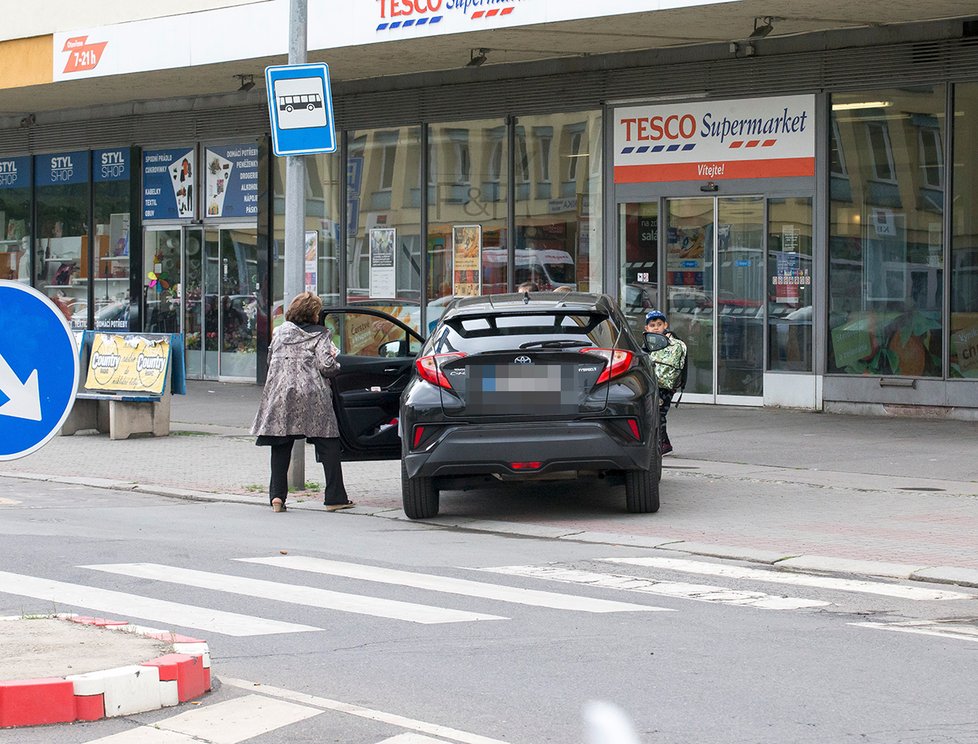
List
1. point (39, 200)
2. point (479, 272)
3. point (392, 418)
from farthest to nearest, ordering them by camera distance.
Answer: point (39, 200) → point (479, 272) → point (392, 418)

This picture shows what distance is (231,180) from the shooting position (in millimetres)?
25547

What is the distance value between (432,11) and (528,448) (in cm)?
936

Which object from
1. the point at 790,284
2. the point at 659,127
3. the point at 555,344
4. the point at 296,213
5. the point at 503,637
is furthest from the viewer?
the point at 659,127

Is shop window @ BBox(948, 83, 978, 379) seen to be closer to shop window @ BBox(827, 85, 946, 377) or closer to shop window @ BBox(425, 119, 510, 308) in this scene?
shop window @ BBox(827, 85, 946, 377)

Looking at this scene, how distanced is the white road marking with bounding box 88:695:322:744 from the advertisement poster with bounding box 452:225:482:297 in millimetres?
16361

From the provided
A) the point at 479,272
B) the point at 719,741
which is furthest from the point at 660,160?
the point at 719,741

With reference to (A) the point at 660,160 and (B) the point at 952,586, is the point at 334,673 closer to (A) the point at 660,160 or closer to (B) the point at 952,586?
(B) the point at 952,586

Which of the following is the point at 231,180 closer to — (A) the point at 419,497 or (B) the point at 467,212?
(B) the point at 467,212

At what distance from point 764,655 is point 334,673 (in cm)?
184

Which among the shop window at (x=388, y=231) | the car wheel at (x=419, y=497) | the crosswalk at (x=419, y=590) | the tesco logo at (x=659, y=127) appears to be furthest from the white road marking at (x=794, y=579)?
the shop window at (x=388, y=231)

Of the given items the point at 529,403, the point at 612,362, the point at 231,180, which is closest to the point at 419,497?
the point at 529,403

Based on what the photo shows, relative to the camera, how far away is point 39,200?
2938 centimetres

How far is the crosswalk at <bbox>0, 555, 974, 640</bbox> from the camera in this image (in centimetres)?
739

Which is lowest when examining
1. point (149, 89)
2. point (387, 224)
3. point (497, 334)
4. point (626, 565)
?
point (626, 565)
